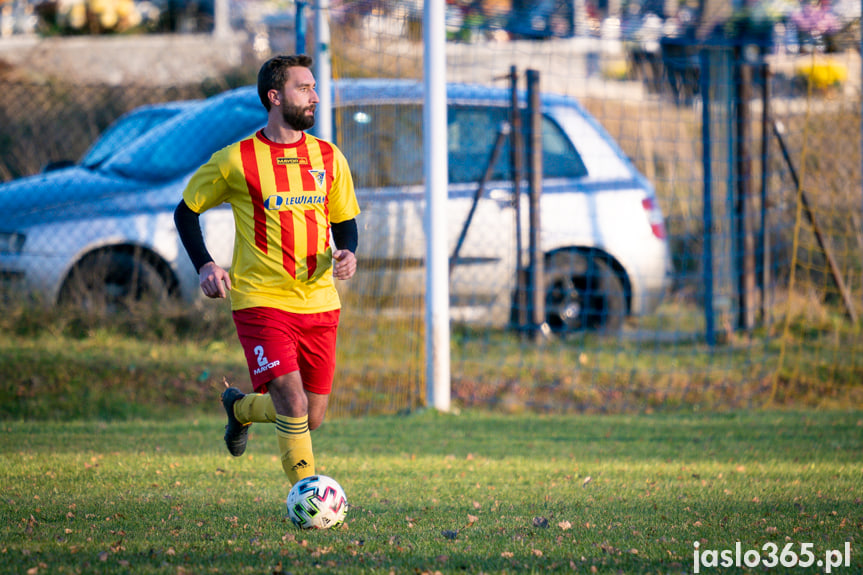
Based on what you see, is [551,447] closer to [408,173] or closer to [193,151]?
[408,173]

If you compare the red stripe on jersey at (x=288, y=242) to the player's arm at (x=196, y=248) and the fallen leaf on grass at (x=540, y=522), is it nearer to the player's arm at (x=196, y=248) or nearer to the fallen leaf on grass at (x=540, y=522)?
the player's arm at (x=196, y=248)

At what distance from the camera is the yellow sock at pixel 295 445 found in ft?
12.3

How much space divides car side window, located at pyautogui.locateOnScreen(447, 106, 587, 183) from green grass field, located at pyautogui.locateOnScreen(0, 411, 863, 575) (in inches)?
90.3

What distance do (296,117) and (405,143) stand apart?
142 inches

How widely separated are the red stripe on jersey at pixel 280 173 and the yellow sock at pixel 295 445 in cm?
97

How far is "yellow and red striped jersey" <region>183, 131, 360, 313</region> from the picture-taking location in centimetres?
373

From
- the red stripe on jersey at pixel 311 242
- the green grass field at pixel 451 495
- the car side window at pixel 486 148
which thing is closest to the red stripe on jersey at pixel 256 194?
the red stripe on jersey at pixel 311 242

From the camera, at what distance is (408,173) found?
7285 mm

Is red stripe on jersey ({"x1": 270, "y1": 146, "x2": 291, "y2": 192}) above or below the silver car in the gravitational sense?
above

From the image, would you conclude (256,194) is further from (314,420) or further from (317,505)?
(317,505)

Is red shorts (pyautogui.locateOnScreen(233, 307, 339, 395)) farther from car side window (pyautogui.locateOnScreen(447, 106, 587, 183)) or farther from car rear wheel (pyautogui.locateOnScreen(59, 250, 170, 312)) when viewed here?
car side window (pyautogui.locateOnScreen(447, 106, 587, 183))

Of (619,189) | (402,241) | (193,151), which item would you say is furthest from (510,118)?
(193,151)

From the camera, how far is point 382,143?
7.24m

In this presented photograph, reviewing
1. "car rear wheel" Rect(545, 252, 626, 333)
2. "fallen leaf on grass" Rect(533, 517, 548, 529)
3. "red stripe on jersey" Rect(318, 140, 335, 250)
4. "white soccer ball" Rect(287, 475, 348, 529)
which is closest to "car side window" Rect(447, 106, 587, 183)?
"car rear wheel" Rect(545, 252, 626, 333)
